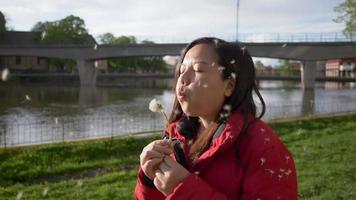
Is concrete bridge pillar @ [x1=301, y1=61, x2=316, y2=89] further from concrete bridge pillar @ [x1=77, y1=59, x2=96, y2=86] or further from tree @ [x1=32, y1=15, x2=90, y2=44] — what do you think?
tree @ [x1=32, y1=15, x2=90, y2=44]

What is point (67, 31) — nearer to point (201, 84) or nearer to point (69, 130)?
point (69, 130)

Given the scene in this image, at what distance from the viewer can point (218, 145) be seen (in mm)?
1963

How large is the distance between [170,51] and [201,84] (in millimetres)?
57887

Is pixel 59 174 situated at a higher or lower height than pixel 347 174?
lower

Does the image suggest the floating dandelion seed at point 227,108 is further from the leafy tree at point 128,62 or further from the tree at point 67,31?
the leafy tree at point 128,62

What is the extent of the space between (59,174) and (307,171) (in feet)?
18.9

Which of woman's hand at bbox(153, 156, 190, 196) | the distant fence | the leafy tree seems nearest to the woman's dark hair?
woman's hand at bbox(153, 156, 190, 196)

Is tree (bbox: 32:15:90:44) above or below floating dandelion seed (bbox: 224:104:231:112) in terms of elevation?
above

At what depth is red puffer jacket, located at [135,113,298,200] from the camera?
6.19ft

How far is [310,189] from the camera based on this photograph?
23.3 ft

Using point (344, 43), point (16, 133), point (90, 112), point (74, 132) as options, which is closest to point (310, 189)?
point (74, 132)

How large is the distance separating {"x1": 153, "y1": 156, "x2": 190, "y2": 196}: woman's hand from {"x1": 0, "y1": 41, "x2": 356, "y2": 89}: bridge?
2018 inches

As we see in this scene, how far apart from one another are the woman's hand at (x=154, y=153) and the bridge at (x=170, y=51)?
51240 millimetres

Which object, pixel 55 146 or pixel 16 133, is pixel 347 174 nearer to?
pixel 55 146
